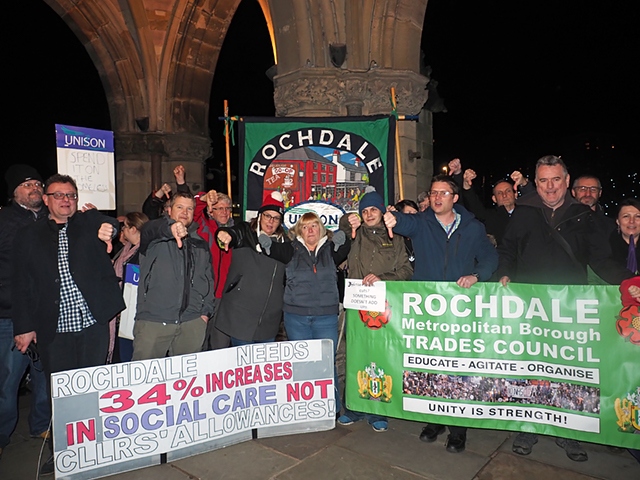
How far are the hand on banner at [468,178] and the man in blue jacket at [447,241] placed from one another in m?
1.48

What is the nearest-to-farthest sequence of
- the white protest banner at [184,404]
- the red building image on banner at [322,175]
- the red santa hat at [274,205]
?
the white protest banner at [184,404] → the red santa hat at [274,205] → the red building image on banner at [322,175]

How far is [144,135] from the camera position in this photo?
9578 mm

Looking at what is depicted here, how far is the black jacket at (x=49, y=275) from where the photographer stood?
3.19 metres

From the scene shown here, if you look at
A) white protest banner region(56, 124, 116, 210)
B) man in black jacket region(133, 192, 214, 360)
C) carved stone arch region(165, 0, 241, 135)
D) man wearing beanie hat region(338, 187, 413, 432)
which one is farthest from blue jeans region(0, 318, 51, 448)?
carved stone arch region(165, 0, 241, 135)

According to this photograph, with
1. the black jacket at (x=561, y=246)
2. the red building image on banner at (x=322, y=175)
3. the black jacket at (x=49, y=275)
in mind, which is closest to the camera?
the black jacket at (x=49, y=275)

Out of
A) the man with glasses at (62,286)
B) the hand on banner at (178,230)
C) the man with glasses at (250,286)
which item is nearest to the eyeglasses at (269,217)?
the man with glasses at (250,286)

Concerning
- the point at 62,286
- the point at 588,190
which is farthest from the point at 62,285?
the point at 588,190

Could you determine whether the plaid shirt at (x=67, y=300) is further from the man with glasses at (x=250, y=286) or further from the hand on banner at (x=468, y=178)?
the hand on banner at (x=468, y=178)

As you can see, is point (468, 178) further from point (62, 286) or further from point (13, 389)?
point (13, 389)

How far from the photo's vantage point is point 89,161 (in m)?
4.80

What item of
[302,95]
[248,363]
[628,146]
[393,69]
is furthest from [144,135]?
[628,146]

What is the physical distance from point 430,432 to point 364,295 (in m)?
1.20

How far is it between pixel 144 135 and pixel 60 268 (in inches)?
276

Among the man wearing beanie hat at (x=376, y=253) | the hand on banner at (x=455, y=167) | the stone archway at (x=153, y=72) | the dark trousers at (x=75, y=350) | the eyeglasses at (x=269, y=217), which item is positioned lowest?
the dark trousers at (x=75, y=350)
